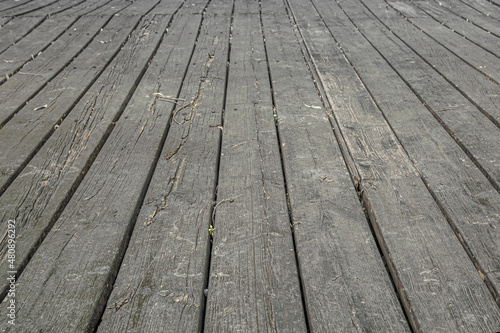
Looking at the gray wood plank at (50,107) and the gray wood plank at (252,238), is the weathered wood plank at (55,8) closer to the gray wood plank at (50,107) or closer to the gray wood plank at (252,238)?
the gray wood plank at (50,107)

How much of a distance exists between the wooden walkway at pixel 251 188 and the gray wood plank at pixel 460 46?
0.08 ft

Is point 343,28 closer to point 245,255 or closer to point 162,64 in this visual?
point 162,64

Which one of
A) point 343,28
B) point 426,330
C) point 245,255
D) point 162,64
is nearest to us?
point 426,330

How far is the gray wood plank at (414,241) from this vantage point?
3.34 ft

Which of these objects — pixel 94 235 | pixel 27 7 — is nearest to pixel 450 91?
pixel 94 235

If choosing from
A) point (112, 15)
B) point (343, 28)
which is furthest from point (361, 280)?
point (112, 15)

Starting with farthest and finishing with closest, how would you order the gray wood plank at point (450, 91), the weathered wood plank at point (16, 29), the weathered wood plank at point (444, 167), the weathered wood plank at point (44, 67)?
the weathered wood plank at point (16, 29) < the weathered wood plank at point (44, 67) < the gray wood plank at point (450, 91) < the weathered wood plank at point (444, 167)

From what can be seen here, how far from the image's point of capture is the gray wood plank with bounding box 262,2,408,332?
103 centimetres

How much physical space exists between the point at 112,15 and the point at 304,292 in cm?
347

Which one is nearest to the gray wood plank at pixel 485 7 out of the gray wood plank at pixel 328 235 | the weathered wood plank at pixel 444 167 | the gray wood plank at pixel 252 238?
the weathered wood plank at pixel 444 167

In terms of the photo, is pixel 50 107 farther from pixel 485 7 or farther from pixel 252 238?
pixel 485 7

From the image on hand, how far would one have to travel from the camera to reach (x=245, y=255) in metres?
1.20

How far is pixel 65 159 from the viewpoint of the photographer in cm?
167

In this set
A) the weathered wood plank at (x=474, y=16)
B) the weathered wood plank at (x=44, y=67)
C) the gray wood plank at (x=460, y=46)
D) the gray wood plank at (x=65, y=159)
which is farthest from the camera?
the weathered wood plank at (x=474, y=16)
